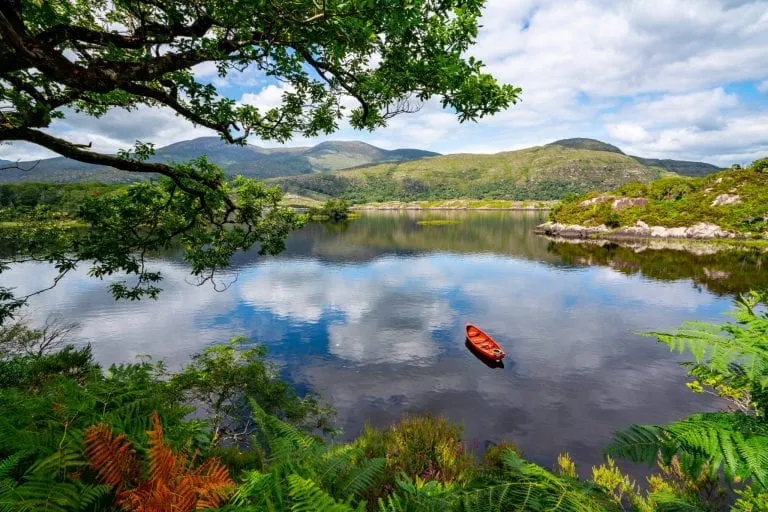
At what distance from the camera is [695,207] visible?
99812mm

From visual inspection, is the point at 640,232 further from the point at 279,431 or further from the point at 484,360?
the point at 279,431

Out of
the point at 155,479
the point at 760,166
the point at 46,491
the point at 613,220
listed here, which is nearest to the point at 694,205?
the point at 613,220

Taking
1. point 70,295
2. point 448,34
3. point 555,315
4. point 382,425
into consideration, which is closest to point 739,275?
point 555,315

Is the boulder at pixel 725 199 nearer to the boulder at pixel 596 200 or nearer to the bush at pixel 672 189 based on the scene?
the bush at pixel 672 189

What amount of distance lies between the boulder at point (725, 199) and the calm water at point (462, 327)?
30990 millimetres

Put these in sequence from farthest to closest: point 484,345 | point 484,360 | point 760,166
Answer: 1. point 760,166
2. point 484,345
3. point 484,360

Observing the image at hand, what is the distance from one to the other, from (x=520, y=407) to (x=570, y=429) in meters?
3.65

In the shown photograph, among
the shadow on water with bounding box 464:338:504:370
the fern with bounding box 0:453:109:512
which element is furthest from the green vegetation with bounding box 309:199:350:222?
the fern with bounding box 0:453:109:512

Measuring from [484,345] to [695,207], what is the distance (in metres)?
103

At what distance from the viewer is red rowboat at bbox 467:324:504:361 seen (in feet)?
109

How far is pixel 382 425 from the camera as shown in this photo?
24.0 meters

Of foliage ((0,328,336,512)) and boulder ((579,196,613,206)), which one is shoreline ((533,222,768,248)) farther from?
foliage ((0,328,336,512))

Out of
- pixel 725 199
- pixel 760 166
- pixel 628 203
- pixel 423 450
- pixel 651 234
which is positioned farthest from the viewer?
pixel 628 203

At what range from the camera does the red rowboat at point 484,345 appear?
1304 inches
